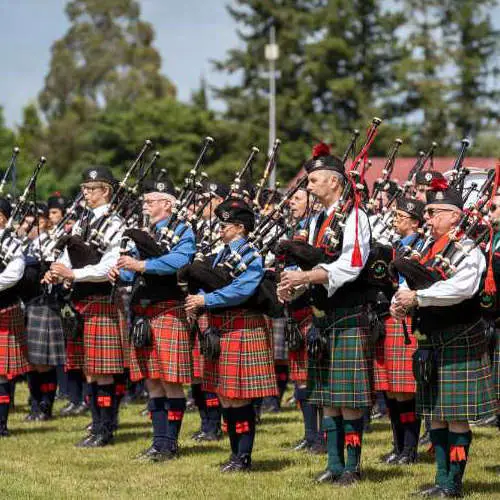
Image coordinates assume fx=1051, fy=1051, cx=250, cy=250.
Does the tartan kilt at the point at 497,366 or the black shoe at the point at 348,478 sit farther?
the tartan kilt at the point at 497,366

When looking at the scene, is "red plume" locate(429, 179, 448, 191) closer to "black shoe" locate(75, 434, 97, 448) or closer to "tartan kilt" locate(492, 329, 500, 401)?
"tartan kilt" locate(492, 329, 500, 401)

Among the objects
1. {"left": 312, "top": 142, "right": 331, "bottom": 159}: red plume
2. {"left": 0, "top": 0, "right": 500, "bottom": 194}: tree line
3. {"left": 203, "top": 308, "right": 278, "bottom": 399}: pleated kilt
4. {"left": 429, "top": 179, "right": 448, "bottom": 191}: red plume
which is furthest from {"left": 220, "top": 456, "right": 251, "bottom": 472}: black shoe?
{"left": 0, "top": 0, "right": 500, "bottom": 194}: tree line

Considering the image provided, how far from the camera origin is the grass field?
5949mm

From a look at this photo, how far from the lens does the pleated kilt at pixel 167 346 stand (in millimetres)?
6977

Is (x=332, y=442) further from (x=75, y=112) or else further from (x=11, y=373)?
(x=75, y=112)

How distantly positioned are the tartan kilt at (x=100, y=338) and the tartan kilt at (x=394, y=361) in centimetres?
194

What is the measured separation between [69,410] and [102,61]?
38.9 metres

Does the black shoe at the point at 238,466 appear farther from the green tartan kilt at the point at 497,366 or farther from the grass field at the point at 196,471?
the green tartan kilt at the point at 497,366

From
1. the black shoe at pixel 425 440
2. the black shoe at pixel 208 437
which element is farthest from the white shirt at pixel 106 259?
the black shoe at pixel 425 440

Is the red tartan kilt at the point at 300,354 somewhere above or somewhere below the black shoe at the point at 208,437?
above

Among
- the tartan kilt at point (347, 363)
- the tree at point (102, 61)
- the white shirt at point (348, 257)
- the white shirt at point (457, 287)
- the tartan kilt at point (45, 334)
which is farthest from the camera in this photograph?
the tree at point (102, 61)

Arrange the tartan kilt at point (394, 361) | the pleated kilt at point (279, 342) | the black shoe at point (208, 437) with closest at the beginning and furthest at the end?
the tartan kilt at point (394, 361), the black shoe at point (208, 437), the pleated kilt at point (279, 342)

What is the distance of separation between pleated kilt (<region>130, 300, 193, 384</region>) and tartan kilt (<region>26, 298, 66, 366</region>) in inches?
88.5

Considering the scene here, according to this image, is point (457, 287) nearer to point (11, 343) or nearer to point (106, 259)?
point (106, 259)
